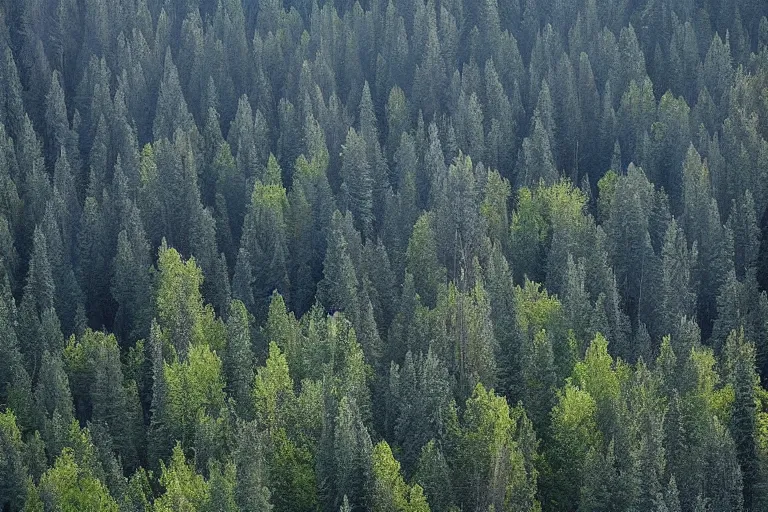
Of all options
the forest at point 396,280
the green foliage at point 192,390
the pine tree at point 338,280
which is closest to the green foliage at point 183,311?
the forest at point 396,280

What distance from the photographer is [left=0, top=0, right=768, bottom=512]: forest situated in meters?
93.1

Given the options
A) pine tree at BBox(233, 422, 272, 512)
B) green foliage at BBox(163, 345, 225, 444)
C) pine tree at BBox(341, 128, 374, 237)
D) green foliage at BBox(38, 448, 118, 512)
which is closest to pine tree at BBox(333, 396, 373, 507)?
pine tree at BBox(233, 422, 272, 512)

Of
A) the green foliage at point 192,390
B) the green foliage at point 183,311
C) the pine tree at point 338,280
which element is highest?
the pine tree at point 338,280

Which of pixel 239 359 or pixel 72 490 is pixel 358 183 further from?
pixel 72 490

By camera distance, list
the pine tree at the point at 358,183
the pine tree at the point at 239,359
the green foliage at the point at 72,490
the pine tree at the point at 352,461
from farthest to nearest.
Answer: the pine tree at the point at 358,183
the pine tree at the point at 239,359
the pine tree at the point at 352,461
the green foliage at the point at 72,490

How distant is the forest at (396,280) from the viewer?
93.1 m

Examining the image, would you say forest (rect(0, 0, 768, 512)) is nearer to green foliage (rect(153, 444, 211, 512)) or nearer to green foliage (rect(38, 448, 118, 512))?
green foliage (rect(38, 448, 118, 512))

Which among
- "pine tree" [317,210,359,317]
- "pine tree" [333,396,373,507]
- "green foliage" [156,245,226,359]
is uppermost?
"pine tree" [317,210,359,317]

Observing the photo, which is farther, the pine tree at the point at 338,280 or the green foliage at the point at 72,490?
the pine tree at the point at 338,280

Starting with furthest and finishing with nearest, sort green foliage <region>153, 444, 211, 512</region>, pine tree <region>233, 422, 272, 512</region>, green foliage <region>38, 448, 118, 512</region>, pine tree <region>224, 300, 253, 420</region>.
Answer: pine tree <region>224, 300, 253, 420</region>, green foliage <region>38, 448, 118, 512</region>, pine tree <region>233, 422, 272, 512</region>, green foliage <region>153, 444, 211, 512</region>

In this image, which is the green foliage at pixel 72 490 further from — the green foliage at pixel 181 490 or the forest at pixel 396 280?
the green foliage at pixel 181 490

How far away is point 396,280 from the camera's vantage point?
436 ft

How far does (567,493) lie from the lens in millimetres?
94312

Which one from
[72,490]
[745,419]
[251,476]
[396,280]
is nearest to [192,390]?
[72,490]
